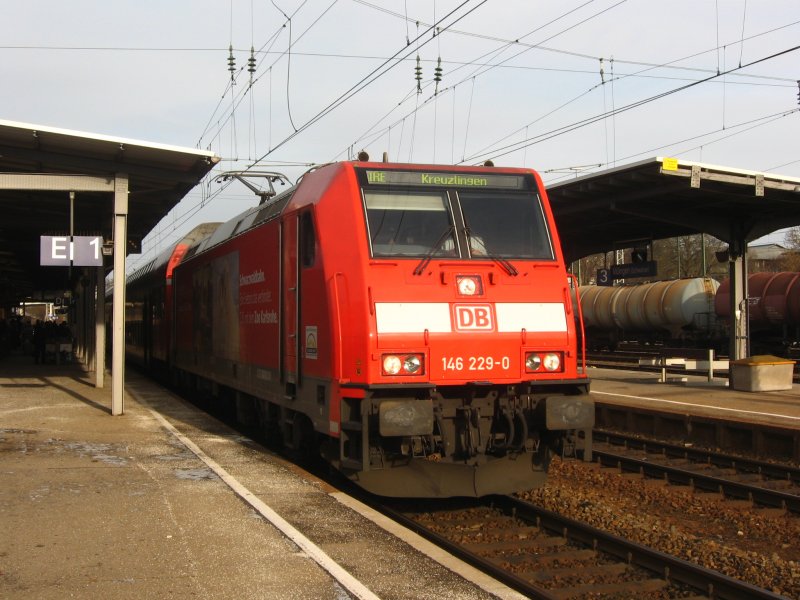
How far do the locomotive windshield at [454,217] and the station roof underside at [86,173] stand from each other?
219 inches

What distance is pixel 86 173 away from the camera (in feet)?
44.9

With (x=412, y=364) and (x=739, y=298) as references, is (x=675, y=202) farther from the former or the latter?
(x=412, y=364)

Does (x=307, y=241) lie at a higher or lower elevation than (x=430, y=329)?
higher

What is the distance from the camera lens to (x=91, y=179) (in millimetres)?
13250

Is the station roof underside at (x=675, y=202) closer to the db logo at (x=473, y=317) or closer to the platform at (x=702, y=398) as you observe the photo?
the platform at (x=702, y=398)

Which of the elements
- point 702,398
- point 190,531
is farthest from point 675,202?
point 190,531

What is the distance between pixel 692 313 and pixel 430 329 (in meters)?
28.2

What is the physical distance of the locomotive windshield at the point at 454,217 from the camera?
800 cm

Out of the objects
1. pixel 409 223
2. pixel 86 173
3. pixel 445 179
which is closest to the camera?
pixel 409 223

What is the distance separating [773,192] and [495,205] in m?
10.8

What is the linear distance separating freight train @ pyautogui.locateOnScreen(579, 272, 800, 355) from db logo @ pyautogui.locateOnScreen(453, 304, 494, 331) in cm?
2060

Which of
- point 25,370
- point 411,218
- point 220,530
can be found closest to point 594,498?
point 411,218

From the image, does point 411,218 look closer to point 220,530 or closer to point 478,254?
point 478,254

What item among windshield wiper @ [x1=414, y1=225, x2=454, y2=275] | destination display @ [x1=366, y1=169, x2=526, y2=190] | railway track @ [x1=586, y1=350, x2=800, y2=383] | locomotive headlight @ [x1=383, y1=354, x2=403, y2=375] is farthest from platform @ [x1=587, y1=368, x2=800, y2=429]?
locomotive headlight @ [x1=383, y1=354, x2=403, y2=375]
